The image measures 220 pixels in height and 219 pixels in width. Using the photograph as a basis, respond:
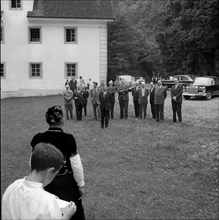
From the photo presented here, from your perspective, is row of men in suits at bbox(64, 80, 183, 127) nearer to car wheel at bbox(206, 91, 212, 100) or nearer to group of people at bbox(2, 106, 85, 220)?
car wheel at bbox(206, 91, 212, 100)

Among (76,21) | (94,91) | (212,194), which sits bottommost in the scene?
(212,194)

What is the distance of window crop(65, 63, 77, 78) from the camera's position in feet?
107

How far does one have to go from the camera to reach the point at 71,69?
3275cm

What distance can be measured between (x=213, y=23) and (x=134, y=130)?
24026 millimetres

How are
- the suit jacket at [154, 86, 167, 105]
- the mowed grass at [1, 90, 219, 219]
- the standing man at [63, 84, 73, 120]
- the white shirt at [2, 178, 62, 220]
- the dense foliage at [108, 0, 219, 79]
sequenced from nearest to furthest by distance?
the white shirt at [2, 178, 62, 220] → the mowed grass at [1, 90, 219, 219] → the suit jacket at [154, 86, 167, 105] → the standing man at [63, 84, 73, 120] → the dense foliage at [108, 0, 219, 79]

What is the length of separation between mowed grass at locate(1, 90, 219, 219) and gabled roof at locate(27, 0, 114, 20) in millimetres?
15027

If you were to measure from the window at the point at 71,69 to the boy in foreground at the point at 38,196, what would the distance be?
29999mm

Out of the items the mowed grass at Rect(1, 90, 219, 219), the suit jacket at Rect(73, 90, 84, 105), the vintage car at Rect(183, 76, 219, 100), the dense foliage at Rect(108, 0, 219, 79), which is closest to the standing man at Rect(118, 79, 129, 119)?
the mowed grass at Rect(1, 90, 219, 219)

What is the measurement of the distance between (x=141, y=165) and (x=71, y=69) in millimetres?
22590

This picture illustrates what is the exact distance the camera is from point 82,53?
107 feet

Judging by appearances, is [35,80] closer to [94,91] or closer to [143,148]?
[94,91]

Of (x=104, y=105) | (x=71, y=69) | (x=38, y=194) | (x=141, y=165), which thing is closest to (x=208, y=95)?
(x=71, y=69)

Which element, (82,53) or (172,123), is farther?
(82,53)

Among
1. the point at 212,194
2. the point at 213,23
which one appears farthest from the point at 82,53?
the point at 212,194
